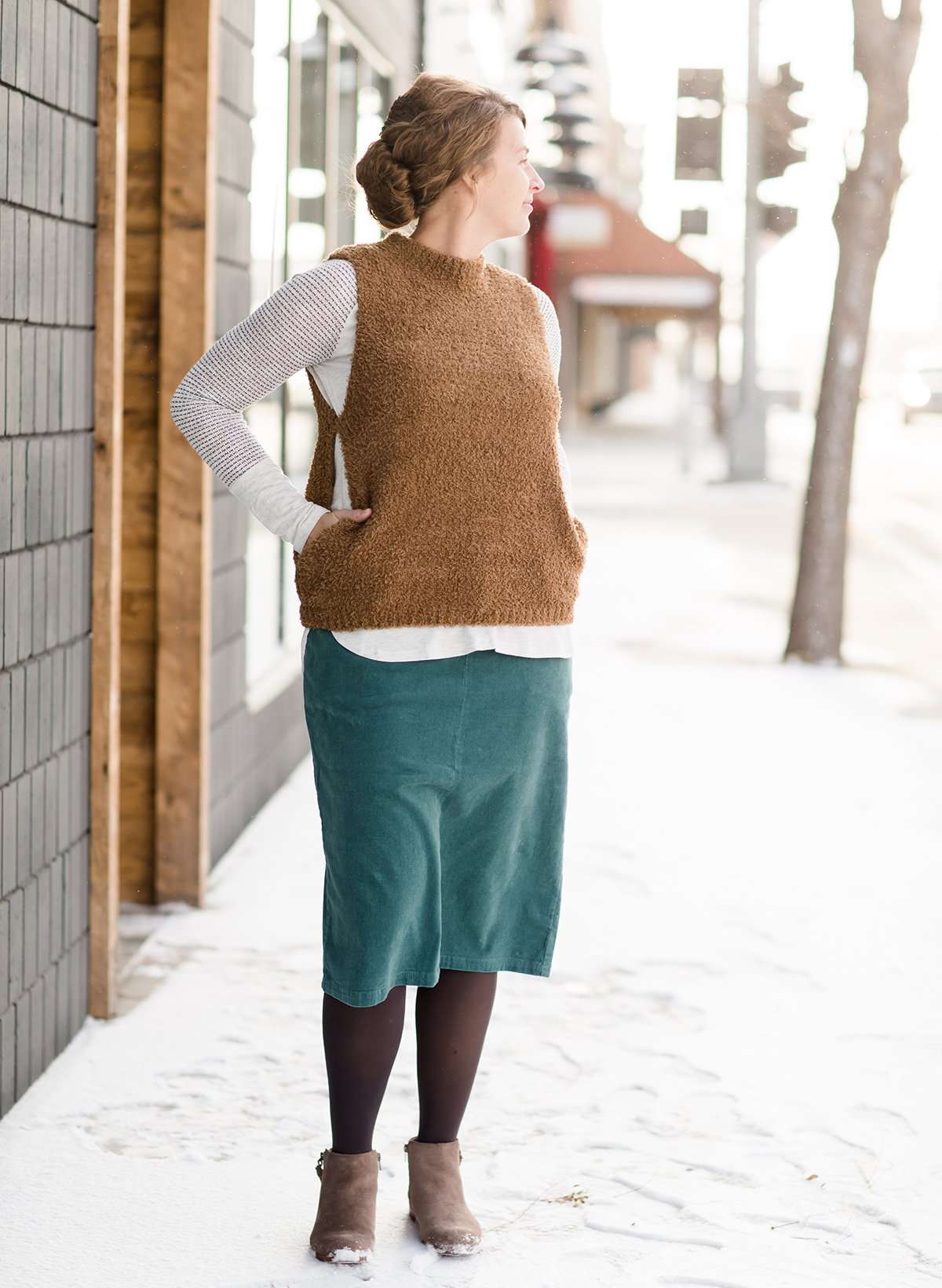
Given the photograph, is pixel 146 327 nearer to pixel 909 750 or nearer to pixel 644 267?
pixel 909 750

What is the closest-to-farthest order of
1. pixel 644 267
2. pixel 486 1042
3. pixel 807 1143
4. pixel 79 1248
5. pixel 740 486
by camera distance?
pixel 79 1248 → pixel 807 1143 → pixel 486 1042 → pixel 740 486 → pixel 644 267

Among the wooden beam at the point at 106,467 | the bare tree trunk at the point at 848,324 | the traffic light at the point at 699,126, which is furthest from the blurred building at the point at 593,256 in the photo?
the wooden beam at the point at 106,467

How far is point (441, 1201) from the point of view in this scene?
285 centimetres

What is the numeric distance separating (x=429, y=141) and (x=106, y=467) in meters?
1.35

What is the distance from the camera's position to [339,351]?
2600 millimetres

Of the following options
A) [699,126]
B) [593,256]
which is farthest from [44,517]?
[593,256]

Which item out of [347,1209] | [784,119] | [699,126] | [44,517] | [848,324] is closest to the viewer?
[347,1209]

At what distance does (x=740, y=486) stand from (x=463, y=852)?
64.3 ft

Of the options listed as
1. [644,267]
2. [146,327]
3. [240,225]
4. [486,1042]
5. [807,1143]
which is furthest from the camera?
[644,267]

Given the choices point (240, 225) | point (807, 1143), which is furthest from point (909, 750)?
point (807, 1143)

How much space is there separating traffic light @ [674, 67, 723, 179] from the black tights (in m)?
11.2

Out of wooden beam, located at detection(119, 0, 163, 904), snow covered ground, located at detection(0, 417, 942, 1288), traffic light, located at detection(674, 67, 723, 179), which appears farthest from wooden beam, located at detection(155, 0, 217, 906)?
traffic light, located at detection(674, 67, 723, 179)

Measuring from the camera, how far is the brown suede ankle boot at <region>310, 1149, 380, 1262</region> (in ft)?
9.02

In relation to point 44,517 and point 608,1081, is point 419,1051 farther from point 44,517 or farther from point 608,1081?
point 44,517
